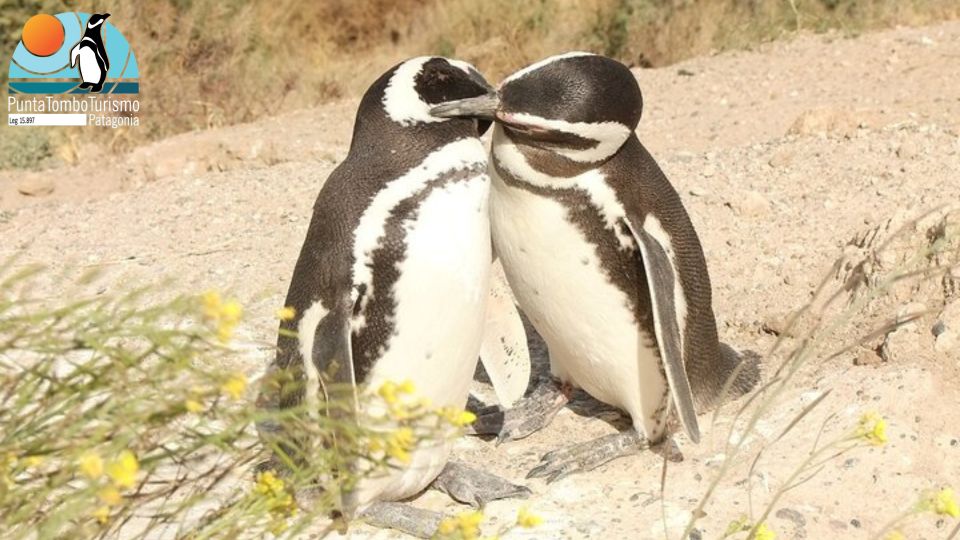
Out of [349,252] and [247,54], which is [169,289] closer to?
[349,252]

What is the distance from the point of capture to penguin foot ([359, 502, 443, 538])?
10.5ft

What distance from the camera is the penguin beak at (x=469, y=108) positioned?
322 cm

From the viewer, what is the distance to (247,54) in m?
9.80

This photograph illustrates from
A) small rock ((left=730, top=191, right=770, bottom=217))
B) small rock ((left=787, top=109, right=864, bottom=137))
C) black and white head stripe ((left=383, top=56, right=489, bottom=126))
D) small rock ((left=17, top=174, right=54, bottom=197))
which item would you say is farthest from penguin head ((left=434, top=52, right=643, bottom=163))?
small rock ((left=17, top=174, right=54, bottom=197))

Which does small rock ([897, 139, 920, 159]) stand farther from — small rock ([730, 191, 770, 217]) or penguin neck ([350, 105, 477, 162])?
penguin neck ([350, 105, 477, 162])

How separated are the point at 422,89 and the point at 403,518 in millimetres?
1089

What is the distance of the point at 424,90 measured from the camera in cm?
324

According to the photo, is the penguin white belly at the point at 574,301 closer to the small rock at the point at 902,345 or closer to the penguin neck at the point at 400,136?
the penguin neck at the point at 400,136

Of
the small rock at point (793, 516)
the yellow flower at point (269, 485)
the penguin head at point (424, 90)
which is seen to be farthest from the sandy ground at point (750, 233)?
the penguin head at point (424, 90)

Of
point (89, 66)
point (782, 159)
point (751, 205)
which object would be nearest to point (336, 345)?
point (751, 205)

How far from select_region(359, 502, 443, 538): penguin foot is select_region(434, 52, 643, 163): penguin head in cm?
100

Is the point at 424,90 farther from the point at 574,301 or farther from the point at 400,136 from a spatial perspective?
the point at 574,301

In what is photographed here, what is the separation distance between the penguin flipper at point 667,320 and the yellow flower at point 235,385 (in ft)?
6.17

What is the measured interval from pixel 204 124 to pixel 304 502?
575 cm
